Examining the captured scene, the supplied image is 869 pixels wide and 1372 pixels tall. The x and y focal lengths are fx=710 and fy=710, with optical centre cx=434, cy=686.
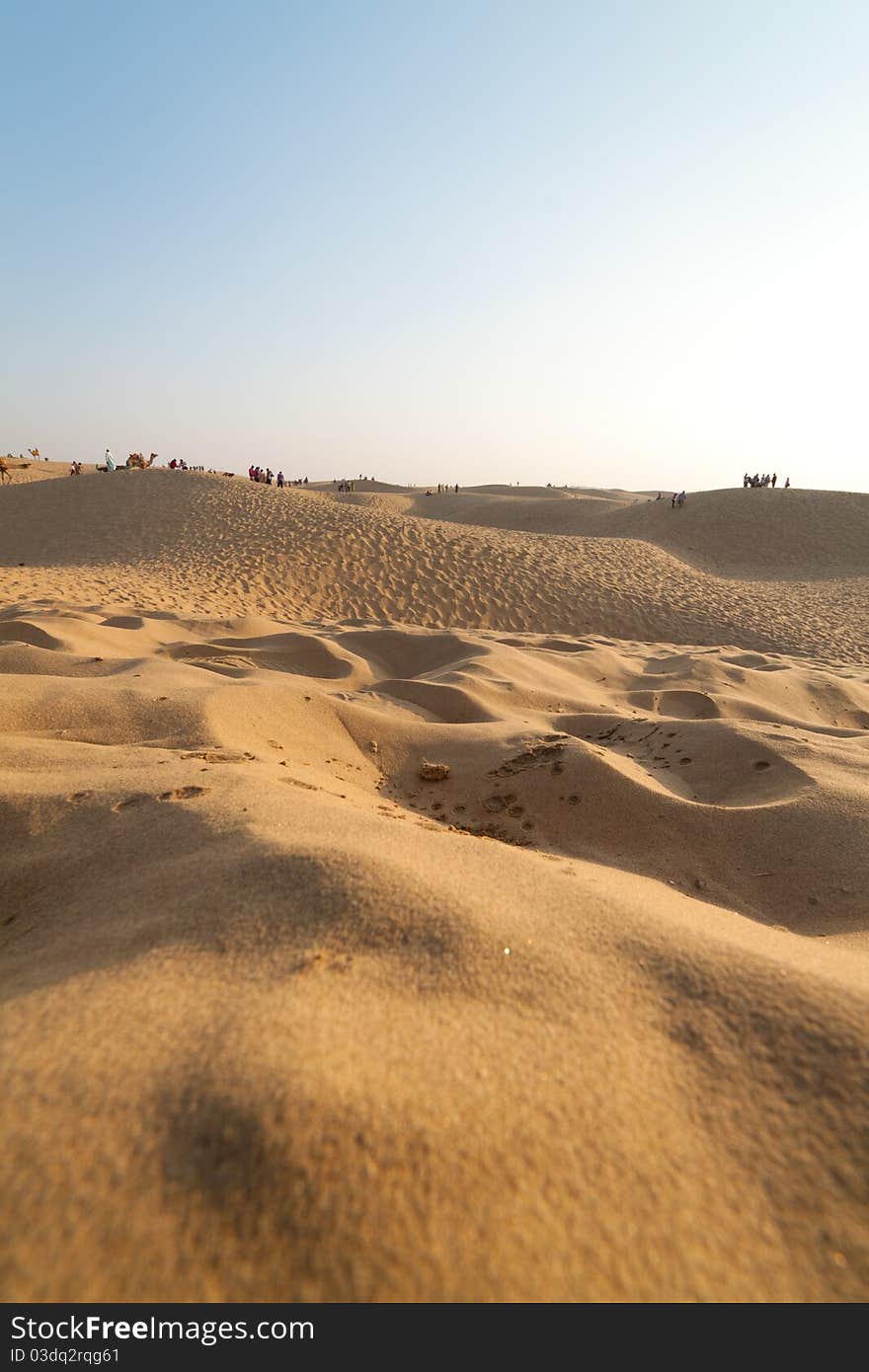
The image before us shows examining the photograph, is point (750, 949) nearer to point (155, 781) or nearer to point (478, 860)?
point (478, 860)

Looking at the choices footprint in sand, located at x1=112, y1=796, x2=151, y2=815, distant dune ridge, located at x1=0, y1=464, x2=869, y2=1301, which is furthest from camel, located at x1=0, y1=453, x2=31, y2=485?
footprint in sand, located at x1=112, y1=796, x2=151, y2=815

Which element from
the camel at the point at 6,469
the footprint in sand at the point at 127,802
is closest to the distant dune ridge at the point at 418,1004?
the footprint in sand at the point at 127,802

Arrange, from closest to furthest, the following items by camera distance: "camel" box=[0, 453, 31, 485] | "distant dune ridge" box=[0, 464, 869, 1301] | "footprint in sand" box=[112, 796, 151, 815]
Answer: "distant dune ridge" box=[0, 464, 869, 1301] < "footprint in sand" box=[112, 796, 151, 815] < "camel" box=[0, 453, 31, 485]

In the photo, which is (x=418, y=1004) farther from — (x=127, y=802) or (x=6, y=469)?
(x=6, y=469)

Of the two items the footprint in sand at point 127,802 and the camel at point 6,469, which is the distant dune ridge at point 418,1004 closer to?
the footprint in sand at point 127,802

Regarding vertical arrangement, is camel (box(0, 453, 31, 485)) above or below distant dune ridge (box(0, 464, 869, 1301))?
above

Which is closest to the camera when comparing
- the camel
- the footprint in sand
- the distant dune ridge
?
the distant dune ridge

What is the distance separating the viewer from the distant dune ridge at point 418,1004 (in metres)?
0.81

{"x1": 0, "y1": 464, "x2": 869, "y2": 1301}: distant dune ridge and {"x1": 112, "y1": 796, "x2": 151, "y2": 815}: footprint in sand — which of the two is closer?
{"x1": 0, "y1": 464, "x2": 869, "y2": 1301}: distant dune ridge

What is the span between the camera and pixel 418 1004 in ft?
3.92

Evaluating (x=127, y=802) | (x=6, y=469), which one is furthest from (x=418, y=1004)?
(x=6, y=469)

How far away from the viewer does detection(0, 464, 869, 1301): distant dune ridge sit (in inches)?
31.8

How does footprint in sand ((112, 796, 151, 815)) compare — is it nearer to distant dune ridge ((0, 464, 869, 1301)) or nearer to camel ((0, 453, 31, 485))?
distant dune ridge ((0, 464, 869, 1301))

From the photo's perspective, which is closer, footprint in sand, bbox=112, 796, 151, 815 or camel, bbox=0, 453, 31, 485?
footprint in sand, bbox=112, 796, 151, 815
